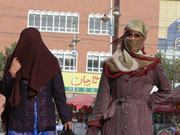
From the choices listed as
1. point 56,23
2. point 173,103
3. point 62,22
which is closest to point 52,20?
point 56,23

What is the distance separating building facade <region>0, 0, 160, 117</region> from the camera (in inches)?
1665

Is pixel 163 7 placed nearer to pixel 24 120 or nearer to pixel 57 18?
pixel 57 18

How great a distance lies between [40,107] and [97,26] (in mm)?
39081

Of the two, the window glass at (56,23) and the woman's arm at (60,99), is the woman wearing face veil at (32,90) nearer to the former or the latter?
the woman's arm at (60,99)

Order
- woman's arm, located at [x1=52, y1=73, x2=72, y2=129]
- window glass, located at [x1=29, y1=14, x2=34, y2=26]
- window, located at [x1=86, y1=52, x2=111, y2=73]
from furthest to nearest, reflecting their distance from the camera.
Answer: window, located at [x1=86, y1=52, x2=111, y2=73] → window glass, located at [x1=29, y1=14, x2=34, y2=26] → woman's arm, located at [x1=52, y1=73, x2=72, y2=129]

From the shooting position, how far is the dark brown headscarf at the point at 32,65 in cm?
454

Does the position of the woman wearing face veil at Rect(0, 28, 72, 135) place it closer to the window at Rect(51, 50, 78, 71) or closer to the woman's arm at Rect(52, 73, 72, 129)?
the woman's arm at Rect(52, 73, 72, 129)

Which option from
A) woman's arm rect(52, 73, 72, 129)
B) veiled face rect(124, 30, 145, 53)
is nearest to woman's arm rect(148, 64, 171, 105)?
veiled face rect(124, 30, 145, 53)

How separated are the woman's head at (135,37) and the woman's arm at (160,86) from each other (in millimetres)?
257

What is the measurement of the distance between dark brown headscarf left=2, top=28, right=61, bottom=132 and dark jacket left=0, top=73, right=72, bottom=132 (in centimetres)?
6

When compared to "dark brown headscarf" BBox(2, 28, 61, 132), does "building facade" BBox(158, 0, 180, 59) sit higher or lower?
higher

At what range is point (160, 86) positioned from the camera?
4.17m

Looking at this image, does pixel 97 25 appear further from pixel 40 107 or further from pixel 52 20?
pixel 40 107

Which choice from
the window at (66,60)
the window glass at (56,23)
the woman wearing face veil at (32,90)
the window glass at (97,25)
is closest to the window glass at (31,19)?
the window glass at (56,23)
